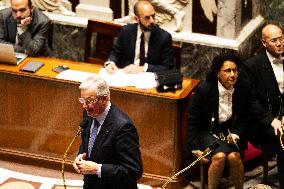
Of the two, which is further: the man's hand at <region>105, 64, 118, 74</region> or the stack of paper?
the man's hand at <region>105, 64, 118, 74</region>

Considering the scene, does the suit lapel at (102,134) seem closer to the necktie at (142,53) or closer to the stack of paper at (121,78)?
the stack of paper at (121,78)

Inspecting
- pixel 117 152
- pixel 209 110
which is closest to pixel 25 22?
pixel 209 110

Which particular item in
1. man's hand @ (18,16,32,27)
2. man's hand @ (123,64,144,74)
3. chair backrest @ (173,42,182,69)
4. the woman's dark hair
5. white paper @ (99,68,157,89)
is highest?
man's hand @ (18,16,32,27)

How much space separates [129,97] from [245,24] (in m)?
1.81

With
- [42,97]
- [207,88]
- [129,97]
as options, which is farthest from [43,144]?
[207,88]

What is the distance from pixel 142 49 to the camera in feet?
20.9

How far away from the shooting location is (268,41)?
586 cm

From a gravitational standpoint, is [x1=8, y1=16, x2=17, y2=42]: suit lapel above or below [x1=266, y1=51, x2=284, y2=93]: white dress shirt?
above

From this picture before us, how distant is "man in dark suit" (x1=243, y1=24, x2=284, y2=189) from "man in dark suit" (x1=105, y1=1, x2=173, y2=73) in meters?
0.80

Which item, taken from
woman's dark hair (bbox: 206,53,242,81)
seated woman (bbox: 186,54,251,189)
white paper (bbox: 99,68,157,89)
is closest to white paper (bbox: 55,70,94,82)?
white paper (bbox: 99,68,157,89)

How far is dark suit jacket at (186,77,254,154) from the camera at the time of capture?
559cm

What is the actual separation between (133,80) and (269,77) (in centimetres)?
121

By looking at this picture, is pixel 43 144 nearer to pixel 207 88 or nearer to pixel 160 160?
pixel 160 160

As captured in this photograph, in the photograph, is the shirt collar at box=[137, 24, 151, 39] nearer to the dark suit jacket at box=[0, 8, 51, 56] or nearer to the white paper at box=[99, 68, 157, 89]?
the white paper at box=[99, 68, 157, 89]
